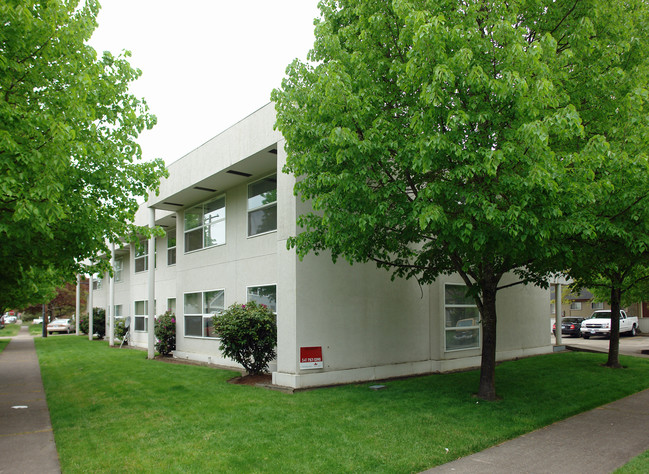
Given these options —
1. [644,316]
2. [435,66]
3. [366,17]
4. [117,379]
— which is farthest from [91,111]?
[644,316]

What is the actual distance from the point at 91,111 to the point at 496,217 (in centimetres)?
643

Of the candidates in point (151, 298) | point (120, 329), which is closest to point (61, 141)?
point (151, 298)

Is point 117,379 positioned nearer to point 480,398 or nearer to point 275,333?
point 275,333

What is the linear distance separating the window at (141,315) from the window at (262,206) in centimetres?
1121

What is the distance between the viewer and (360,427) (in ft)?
24.2

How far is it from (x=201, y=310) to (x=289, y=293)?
6400 mm

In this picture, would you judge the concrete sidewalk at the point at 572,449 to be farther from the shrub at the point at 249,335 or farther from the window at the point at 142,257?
the window at the point at 142,257

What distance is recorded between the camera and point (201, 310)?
16094mm

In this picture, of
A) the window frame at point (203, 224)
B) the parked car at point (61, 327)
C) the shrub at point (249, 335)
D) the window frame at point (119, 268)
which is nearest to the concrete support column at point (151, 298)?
the window frame at point (203, 224)

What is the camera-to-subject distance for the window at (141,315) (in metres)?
22.9

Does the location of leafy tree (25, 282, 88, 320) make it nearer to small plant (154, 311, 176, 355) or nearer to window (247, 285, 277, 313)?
small plant (154, 311, 176, 355)

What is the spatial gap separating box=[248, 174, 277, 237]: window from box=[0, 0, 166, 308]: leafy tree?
3553mm

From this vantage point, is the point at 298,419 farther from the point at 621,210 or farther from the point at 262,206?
the point at 262,206

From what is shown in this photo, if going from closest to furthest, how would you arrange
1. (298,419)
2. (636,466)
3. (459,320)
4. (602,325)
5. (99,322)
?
(636,466), (298,419), (459,320), (602,325), (99,322)
